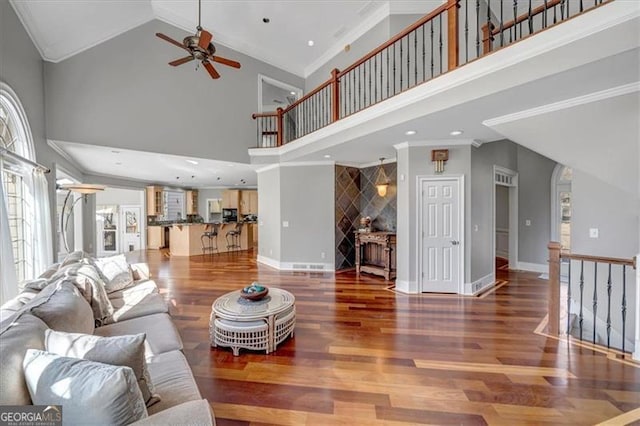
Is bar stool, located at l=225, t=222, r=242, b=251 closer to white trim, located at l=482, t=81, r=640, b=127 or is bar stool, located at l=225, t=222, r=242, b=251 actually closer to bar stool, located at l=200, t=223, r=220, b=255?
bar stool, located at l=200, t=223, r=220, b=255

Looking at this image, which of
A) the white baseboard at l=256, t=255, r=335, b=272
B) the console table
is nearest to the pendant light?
the console table

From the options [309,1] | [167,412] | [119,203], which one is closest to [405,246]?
[167,412]

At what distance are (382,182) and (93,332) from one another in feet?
17.1

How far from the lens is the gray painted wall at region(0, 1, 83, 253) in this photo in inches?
113

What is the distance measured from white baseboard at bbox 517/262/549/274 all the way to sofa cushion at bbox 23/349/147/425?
718cm

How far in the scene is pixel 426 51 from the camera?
15.6ft

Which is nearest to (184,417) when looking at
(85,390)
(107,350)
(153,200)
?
(85,390)

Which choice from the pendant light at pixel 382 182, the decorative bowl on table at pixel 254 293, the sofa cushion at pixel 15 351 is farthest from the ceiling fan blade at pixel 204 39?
the pendant light at pixel 382 182

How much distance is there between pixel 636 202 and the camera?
3.26 metres

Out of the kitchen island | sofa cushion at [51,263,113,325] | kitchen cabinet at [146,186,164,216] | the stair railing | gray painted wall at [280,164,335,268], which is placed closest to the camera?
sofa cushion at [51,263,113,325]

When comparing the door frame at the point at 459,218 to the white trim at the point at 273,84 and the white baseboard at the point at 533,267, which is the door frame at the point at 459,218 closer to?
the white baseboard at the point at 533,267

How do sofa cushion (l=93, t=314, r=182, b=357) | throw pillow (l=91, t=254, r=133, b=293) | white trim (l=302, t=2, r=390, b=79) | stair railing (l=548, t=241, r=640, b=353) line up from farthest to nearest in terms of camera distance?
white trim (l=302, t=2, r=390, b=79), throw pillow (l=91, t=254, r=133, b=293), stair railing (l=548, t=241, r=640, b=353), sofa cushion (l=93, t=314, r=182, b=357)

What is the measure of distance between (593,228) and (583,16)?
2866 mm

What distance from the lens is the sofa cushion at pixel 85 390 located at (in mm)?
1012
